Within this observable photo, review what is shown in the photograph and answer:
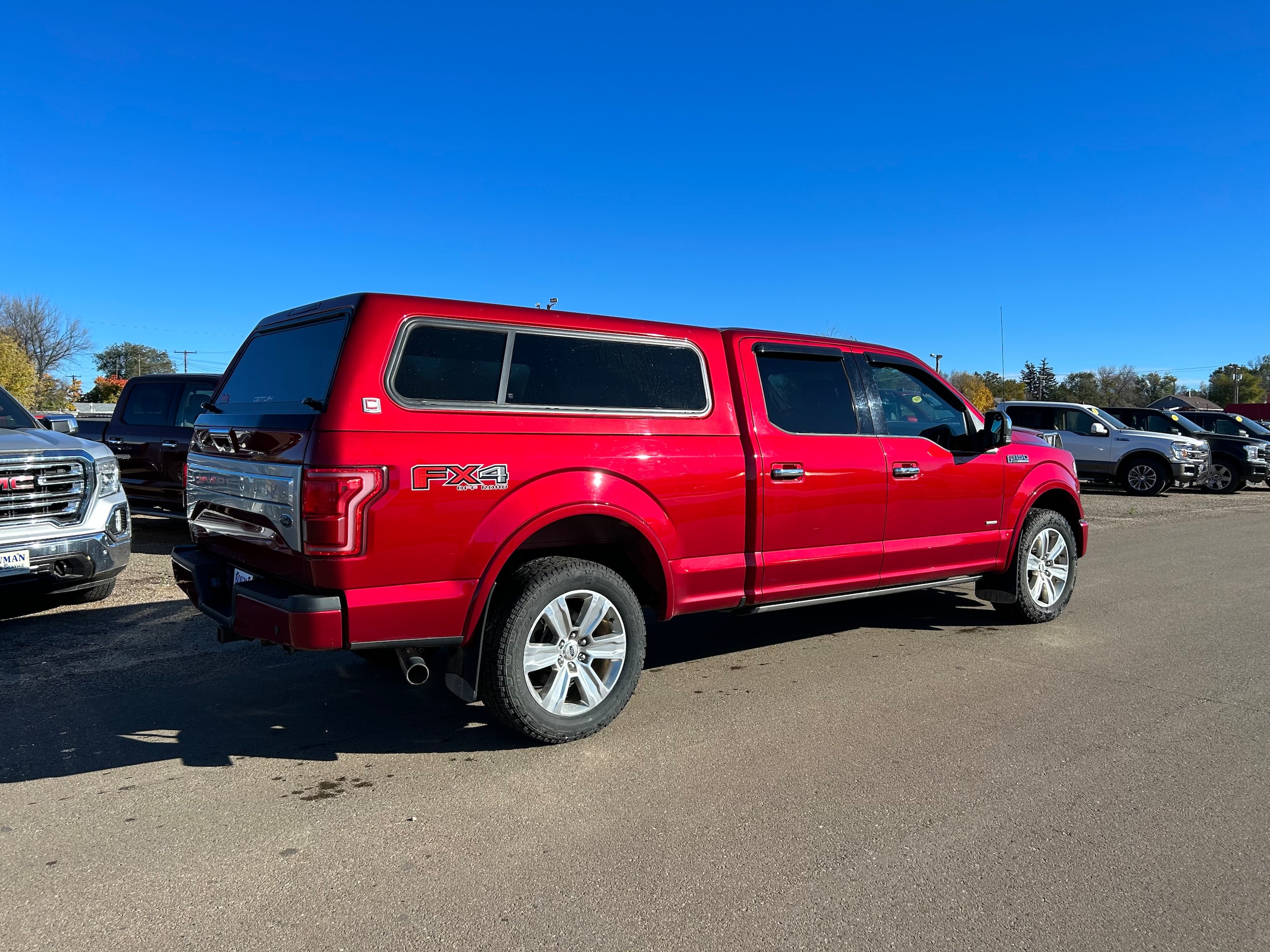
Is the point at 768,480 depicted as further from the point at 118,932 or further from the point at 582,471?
the point at 118,932

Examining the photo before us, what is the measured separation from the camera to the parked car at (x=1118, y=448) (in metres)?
18.4

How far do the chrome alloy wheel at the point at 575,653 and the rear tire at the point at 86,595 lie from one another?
4622 millimetres

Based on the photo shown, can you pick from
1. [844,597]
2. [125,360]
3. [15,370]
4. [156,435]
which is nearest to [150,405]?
[156,435]

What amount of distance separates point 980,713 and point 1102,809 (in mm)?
1122

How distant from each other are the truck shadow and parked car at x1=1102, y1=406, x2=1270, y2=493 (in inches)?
632

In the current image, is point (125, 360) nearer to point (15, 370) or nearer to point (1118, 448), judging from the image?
point (15, 370)

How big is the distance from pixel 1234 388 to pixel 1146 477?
376 feet

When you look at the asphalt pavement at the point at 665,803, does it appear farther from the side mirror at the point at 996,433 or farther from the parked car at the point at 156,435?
the parked car at the point at 156,435

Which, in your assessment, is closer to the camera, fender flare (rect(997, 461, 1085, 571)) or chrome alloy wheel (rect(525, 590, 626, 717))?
chrome alloy wheel (rect(525, 590, 626, 717))

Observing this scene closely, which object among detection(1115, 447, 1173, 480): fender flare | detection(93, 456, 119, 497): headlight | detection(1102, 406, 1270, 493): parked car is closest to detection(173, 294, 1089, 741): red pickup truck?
detection(93, 456, 119, 497): headlight

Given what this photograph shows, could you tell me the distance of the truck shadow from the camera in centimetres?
407

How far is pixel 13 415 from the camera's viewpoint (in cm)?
705

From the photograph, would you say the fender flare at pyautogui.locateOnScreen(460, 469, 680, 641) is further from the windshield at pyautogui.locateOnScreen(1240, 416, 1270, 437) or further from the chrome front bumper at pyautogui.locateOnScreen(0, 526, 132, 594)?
the windshield at pyautogui.locateOnScreen(1240, 416, 1270, 437)

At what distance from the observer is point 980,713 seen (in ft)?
15.0
